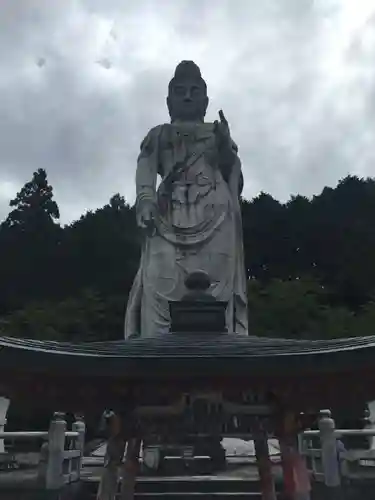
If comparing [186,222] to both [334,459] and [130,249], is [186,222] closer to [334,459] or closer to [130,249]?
[334,459]

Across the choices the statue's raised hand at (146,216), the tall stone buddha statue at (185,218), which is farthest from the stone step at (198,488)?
the statue's raised hand at (146,216)

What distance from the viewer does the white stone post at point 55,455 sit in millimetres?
7500

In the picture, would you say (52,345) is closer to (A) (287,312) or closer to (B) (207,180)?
(B) (207,180)

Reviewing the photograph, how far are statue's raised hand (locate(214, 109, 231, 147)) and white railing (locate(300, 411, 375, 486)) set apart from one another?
318 centimetres

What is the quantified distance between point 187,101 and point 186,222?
2134 mm

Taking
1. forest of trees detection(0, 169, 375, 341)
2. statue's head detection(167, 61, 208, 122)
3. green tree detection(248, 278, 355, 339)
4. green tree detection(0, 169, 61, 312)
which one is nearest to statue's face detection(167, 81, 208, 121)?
statue's head detection(167, 61, 208, 122)

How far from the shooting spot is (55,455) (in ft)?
25.3

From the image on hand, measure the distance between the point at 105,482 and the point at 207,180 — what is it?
7.64 meters

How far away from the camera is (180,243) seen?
1168cm

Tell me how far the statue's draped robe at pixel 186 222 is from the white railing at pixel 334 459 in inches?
131

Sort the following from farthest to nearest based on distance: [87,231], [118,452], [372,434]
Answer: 1. [87,231]
2. [372,434]
3. [118,452]

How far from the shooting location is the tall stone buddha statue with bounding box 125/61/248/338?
11.4 meters

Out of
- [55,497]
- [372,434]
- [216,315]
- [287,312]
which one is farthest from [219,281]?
[287,312]

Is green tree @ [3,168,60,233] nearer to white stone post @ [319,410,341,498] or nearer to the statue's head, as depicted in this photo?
the statue's head
